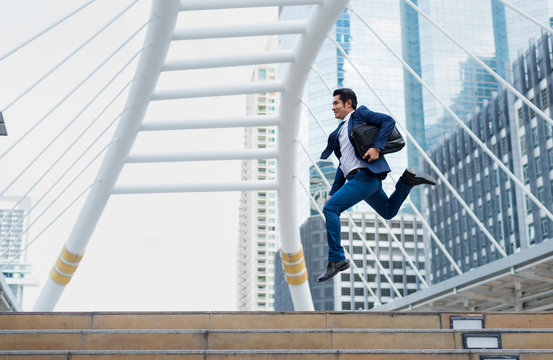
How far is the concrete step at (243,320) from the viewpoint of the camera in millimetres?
7301

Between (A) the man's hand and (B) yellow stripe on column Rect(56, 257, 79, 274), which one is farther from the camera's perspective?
(B) yellow stripe on column Rect(56, 257, 79, 274)

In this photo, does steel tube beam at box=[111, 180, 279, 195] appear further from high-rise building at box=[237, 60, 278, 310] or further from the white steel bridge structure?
high-rise building at box=[237, 60, 278, 310]

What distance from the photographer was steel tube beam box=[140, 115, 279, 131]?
690 inches

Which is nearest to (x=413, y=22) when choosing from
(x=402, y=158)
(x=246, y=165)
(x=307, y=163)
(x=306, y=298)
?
(x=402, y=158)

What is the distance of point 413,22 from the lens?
154625 mm

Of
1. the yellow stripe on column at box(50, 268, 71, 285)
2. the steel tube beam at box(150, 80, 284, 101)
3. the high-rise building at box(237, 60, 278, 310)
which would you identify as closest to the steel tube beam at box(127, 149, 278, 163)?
the steel tube beam at box(150, 80, 284, 101)

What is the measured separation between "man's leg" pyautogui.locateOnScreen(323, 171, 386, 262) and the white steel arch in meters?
6.69

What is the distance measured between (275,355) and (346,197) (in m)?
1.79

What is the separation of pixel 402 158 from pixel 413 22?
3649 cm

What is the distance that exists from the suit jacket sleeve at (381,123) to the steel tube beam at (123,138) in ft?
23.0

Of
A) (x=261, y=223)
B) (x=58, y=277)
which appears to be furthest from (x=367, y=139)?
(x=261, y=223)

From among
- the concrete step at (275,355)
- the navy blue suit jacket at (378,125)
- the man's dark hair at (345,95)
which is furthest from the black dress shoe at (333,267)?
the man's dark hair at (345,95)

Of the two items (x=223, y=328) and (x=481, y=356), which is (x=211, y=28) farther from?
(x=481, y=356)

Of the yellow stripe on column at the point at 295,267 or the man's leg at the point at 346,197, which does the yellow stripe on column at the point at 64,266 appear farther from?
the man's leg at the point at 346,197
